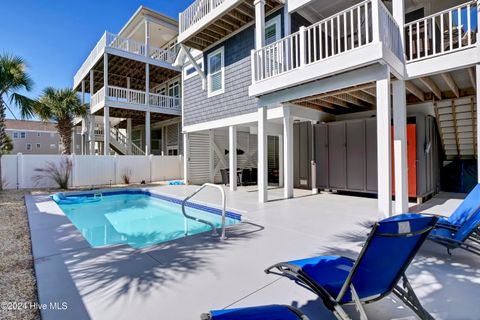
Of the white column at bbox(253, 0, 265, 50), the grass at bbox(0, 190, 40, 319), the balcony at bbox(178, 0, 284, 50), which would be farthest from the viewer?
the balcony at bbox(178, 0, 284, 50)

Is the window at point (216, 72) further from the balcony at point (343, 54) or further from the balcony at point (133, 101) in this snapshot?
the balcony at point (133, 101)

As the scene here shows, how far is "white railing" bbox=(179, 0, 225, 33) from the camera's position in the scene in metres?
10.1

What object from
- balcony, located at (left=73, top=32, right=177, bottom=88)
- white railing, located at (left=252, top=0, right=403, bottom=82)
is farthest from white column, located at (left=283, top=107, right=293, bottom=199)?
balcony, located at (left=73, top=32, right=177, bottom=88)

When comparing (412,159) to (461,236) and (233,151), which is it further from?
(233,151)

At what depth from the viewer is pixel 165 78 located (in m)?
18.8

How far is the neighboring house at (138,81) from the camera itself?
1492cm

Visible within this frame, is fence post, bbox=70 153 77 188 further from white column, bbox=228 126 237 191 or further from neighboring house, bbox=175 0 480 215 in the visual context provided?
white column, bbox=228 126 237 191

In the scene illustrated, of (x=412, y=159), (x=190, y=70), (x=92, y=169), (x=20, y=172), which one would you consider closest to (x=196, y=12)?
(x=190, y=70)

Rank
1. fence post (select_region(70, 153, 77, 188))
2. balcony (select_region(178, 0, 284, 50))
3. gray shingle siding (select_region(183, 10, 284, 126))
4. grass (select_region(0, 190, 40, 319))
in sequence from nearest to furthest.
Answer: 1. grass (select_region(0, 190, 40, 319))
2. balcony (select_region(178, 0, 284, 50))
3. gray shingle siding (select_region(183, 10, 284, 126))
4. fence post (select_region(70, 153, 77, 188))

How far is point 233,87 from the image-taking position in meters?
10.5

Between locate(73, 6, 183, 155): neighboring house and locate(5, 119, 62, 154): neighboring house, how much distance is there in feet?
69.2

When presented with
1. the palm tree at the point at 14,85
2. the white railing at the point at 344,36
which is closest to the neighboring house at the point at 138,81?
the palm tree at the point at 14,85

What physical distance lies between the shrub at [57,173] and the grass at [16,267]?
6.27 meters

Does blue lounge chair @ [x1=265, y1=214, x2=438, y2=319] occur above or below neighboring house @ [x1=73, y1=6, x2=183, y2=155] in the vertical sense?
below
